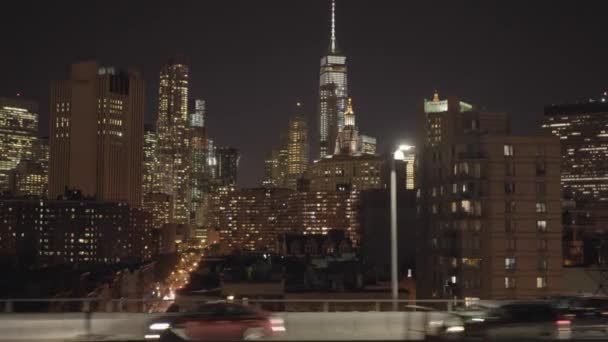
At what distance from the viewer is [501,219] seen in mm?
67188

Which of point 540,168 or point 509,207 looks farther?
point 540,168

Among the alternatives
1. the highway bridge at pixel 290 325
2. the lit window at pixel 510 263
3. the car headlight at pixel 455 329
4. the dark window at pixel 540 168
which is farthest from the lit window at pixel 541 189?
the car headlight at pixel 455 329

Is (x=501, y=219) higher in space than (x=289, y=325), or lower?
higher

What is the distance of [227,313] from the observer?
71.7 feet

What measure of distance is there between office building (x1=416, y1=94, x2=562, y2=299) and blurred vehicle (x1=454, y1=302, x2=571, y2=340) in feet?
150

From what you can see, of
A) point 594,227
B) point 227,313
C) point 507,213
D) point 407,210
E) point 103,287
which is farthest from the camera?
point 594,227

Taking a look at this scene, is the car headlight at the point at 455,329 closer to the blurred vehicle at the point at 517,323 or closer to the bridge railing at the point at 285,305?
the blurred vehicle at the point at 517,323

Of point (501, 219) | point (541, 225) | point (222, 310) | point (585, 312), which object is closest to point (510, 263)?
point (501, 219)

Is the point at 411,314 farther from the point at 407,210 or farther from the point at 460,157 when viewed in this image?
the point at 407,210

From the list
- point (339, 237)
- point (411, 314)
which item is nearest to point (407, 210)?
point (339, 237)

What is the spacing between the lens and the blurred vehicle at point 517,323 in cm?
1978

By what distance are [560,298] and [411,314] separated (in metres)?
4.79

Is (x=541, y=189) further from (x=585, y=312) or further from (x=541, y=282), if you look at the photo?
(x=585, y=312)

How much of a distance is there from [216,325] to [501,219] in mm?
49449
